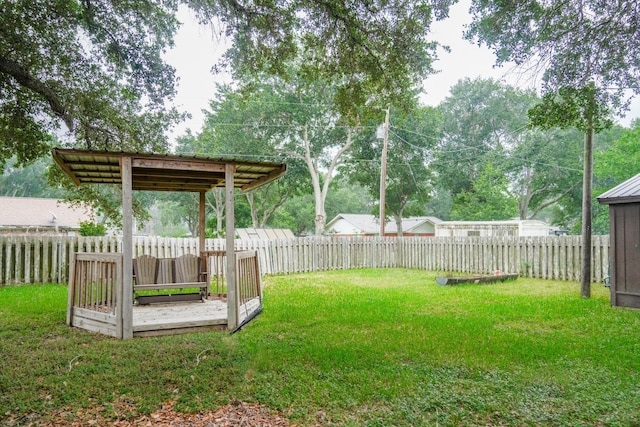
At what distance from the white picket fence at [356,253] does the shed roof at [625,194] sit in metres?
2.89

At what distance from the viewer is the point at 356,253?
1574cm

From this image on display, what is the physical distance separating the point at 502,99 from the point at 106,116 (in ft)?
121

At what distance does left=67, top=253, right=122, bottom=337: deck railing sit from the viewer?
5.63 m

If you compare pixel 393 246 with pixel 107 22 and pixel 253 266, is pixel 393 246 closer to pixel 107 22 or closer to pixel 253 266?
pixel 253 266

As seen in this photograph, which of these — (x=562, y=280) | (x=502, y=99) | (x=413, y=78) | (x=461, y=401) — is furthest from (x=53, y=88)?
(x=502, y=99)

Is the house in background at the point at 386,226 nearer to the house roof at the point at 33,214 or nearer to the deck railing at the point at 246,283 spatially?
the house roof at the point at 33,214

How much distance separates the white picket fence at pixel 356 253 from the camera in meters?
10.5

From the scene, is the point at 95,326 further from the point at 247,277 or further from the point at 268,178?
the point at 268,178

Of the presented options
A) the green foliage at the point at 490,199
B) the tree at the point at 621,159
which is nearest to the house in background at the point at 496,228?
the green foliage at the point at 490,199

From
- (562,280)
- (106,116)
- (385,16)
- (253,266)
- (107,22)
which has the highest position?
(107,22)

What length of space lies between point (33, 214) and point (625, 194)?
3023cm

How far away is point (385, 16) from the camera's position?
7.43 m

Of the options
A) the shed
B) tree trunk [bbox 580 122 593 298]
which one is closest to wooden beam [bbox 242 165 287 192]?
the shed

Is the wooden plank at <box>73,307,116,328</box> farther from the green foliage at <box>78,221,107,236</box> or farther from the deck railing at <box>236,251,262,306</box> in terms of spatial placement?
the green foliage at <box>78,221,107,236</box>
